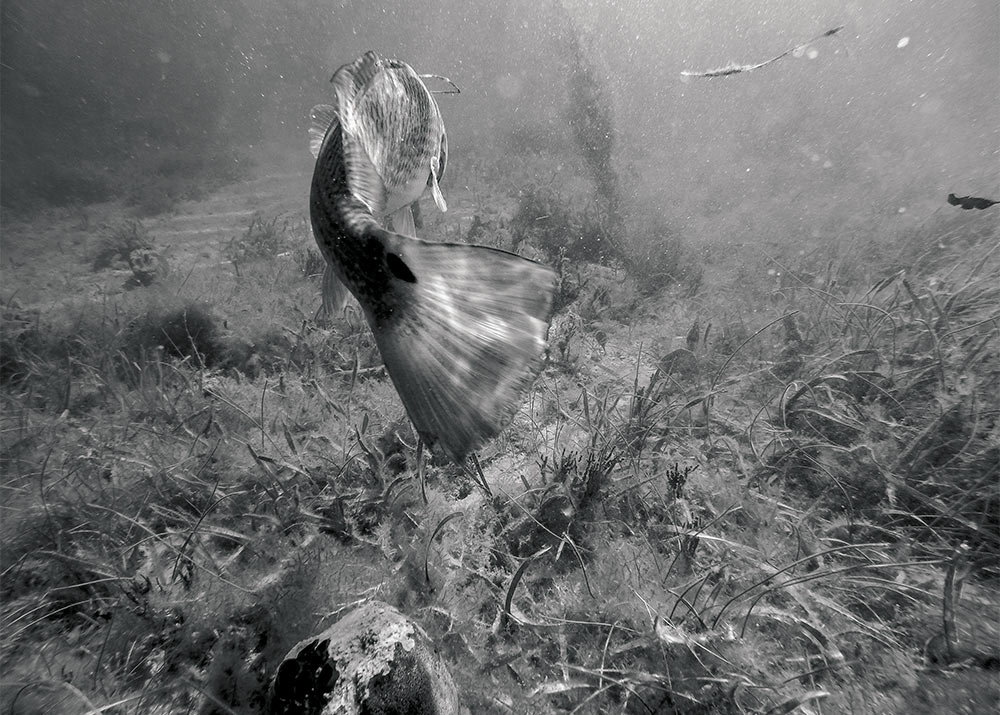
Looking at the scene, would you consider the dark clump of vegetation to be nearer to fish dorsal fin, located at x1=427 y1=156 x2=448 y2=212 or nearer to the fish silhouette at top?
fish dorsal fin, located at x1=427 y1=156 x2=448 y2=212

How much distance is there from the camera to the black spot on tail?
0.88m

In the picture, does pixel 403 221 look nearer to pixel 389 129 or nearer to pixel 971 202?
pixel 389 129

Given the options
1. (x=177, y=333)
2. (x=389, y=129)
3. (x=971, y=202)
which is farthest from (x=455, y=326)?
(x=177, y=333)

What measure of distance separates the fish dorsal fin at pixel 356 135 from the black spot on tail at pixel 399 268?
1.20ft

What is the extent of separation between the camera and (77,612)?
6.27 ft

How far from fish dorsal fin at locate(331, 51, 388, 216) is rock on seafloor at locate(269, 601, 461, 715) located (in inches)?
58.1

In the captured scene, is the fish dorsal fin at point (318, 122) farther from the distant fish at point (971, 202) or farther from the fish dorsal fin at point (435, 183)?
the distant fish at point (971, 202)

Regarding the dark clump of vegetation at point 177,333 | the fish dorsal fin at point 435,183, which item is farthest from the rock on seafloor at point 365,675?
the dark clump of vegetation at point 177,333

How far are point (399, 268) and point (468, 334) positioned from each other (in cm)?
21

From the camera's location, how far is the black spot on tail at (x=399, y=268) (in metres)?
0.88

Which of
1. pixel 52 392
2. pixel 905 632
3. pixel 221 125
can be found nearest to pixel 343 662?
pixel 905 632

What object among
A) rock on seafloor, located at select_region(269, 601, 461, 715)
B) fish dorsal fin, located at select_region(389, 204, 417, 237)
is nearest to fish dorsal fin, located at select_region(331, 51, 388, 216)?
fish dorsal fin, located at select_region(389, 204, 417, 237)

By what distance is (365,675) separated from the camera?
135 centimetres

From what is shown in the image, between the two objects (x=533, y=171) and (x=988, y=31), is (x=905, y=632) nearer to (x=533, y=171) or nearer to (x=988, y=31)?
(x=533, y=171)
